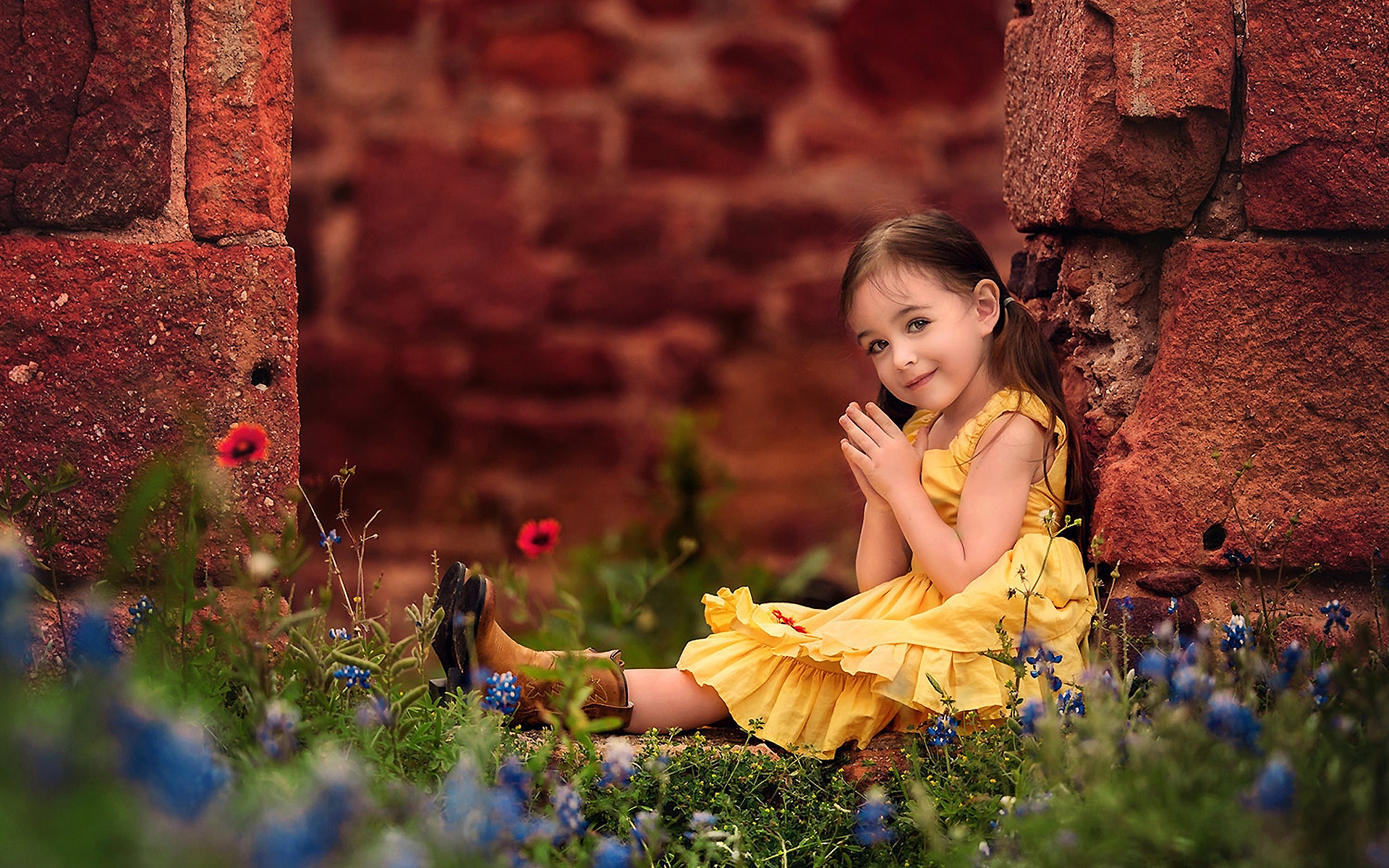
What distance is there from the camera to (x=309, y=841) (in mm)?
792

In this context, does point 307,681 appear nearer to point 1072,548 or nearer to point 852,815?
point 852,815

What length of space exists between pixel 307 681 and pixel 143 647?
26cm

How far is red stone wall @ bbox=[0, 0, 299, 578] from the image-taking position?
189 cm

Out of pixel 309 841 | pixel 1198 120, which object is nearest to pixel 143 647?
pixel 309 841

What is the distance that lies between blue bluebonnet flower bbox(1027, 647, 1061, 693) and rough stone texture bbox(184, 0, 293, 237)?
4.84ft

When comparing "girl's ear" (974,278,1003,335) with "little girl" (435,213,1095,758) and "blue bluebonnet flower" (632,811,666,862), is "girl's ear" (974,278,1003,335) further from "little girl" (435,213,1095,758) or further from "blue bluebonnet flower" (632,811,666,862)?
"blue bluebonnet flower" (632,811,666,862)

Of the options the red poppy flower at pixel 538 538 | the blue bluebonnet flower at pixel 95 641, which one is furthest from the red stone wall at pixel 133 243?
the blue bluebonnet flower at pixel 95 641

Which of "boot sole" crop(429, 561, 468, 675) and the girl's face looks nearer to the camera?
"boot sole" crop(429, 561, 468, 675)

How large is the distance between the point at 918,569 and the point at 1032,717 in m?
0.71

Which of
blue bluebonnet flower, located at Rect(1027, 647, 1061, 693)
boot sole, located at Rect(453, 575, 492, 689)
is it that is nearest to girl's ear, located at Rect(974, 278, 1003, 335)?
blue bluebonnet flower, located at Rect(1027, 647, 1061, 693)

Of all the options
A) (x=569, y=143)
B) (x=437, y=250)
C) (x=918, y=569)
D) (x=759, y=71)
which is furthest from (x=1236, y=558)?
(x=437, y=250)

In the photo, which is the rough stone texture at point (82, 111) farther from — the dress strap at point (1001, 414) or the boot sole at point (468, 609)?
the dress strap at point (1001, 414)

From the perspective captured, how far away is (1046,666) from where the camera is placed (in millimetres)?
1792

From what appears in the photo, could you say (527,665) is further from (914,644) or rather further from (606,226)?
(606,226)
